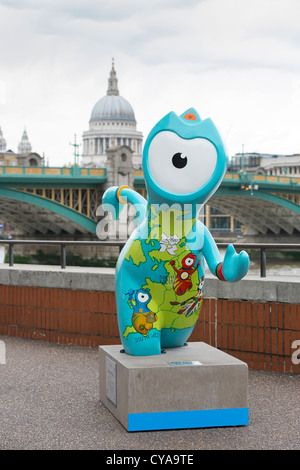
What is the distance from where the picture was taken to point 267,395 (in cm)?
530

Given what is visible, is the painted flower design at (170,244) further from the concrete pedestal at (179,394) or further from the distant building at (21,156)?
the distant building at (21,156)

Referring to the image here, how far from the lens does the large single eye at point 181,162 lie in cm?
475

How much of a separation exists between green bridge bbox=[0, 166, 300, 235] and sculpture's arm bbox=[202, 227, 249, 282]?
88.6 feet

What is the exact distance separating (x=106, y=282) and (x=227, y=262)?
258cm

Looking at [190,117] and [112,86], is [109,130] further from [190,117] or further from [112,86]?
[190,117]

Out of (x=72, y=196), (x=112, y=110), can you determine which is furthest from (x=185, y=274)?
(x=112, y=110)

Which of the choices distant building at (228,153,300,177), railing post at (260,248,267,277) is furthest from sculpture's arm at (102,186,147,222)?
distant building at (228,153,300,177)

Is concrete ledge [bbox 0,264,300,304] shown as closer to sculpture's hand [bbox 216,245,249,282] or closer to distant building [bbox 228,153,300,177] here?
sculpture's hand [bbox 216,245,249,282]

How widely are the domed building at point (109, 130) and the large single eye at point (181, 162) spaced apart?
106270 mm

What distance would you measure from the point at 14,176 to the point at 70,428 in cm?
2757

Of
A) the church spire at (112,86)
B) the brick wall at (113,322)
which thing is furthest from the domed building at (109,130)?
the brick wall at (113,322)

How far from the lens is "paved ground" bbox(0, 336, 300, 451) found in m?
4.19

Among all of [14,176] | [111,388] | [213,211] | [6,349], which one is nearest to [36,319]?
[6,349]
